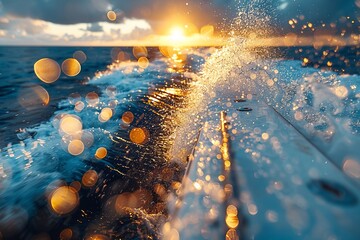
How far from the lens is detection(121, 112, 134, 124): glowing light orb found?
5781 millimetres

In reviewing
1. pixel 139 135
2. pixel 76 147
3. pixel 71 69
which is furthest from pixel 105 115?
pixel 71 69

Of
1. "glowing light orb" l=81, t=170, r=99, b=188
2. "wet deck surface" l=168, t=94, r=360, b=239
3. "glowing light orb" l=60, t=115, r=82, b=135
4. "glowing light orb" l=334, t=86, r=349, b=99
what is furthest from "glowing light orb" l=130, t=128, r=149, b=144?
"glowing light orb" l=334, t=86, r=349, b=99

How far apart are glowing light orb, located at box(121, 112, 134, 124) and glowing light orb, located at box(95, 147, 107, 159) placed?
5.36 ft

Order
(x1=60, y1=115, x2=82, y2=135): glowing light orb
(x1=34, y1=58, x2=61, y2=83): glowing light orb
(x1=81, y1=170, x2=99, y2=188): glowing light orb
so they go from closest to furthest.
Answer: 1. (x1=81, y1=170, x2=99, y2=188): glowing light orb
2. (x1=60, y1=115, x2=82, y2=135): glowing light orb
3. (x1=34, y1=58, x2=61, y2=83): glowing light orb

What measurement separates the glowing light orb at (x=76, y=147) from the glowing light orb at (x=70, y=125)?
0.58 metres

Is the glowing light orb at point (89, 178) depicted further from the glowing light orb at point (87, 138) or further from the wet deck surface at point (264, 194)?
the wet deck surface at point (264, 194)

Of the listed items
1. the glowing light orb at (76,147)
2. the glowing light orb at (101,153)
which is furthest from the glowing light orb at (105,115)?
the glowing light orb at (101,153)

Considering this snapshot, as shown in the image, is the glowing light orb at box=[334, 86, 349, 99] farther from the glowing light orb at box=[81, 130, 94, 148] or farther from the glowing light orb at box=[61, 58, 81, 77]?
the glowing light orb at box=[61, 58, 81, 77]

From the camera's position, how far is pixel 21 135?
18.0 feet

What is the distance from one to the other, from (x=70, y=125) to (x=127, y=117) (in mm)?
1375

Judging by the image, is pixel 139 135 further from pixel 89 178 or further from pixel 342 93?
pixel 342 93

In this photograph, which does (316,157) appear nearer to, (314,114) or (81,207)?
(314,114)

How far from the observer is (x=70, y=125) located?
224 inches

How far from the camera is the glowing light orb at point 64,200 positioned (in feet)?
8.88
